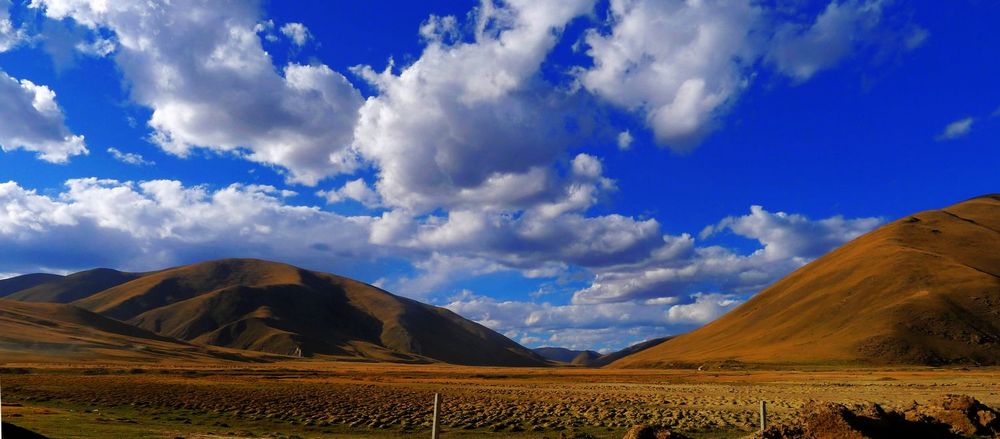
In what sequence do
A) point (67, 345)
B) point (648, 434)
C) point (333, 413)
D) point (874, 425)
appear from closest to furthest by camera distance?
point (648, 434) < point (874, 425) < point (333, 413) < point (67, 345)

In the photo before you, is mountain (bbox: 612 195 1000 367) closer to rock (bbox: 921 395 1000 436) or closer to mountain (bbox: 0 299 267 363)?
rock (bbox: 921 395 1000 436)

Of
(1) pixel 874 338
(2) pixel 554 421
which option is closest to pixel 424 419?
(2) pixel 554 421

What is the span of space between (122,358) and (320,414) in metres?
123

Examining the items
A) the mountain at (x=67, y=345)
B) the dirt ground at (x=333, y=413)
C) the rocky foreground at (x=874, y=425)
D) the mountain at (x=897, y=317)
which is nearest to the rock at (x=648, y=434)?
the rocky foreground at (x=874, y=425)

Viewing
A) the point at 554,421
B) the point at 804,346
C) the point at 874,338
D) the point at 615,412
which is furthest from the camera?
the point at 804,346

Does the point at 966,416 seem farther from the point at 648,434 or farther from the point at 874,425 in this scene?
the point at 648,434

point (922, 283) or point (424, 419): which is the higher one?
point (922, 283)

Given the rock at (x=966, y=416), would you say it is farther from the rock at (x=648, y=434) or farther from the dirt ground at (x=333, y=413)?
the dirt ground at (x=333, y=413)

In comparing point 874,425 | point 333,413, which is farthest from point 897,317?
point 874,425

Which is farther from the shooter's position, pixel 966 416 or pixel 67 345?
pixel 67 345

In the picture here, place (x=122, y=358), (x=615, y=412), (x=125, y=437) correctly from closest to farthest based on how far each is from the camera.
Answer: (x=125, y=437)
(x=615, y=412)
(x=122, y=358)

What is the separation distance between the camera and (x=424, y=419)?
35.0 meters

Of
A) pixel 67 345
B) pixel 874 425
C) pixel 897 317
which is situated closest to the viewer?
pixel 874 425

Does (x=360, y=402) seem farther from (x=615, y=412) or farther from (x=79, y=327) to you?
(x=79, y=327)
